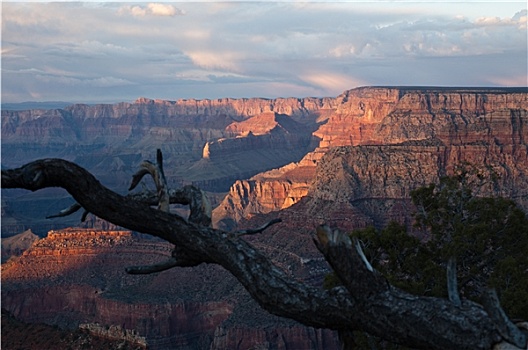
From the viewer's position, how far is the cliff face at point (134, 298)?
46.1 m

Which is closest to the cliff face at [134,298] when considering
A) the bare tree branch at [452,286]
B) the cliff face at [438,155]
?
the cliff face at [438,155]

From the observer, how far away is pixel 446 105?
11869cm

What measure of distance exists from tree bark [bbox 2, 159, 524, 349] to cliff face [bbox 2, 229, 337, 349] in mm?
35404

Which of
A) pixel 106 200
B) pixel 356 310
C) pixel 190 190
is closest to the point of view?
pixel 356 310

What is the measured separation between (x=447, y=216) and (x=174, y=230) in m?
15.7

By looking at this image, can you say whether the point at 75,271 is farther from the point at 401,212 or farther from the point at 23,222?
the point at 23,222

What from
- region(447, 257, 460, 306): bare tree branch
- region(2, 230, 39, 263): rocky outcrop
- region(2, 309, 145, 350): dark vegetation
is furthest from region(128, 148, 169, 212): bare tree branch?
region(2, 230, 39, 263): rocky outcrop

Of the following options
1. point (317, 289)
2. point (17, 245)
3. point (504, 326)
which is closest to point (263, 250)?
point (17, 245)

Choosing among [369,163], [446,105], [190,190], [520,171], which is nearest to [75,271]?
[369,163]

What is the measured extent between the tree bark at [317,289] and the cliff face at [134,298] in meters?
35.4

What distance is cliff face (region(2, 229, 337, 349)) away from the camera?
1816 inches

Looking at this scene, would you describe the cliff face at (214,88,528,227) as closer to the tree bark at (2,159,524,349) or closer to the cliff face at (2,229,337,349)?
the cliff face at (2,229,337,349)

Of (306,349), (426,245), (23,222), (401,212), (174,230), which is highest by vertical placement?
(174,230)

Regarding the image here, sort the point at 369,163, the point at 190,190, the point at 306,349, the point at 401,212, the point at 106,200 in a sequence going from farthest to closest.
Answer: the point at 369,163
the point at 401,212
the point at 306,349
the point at 190,190
the point at 106,200
